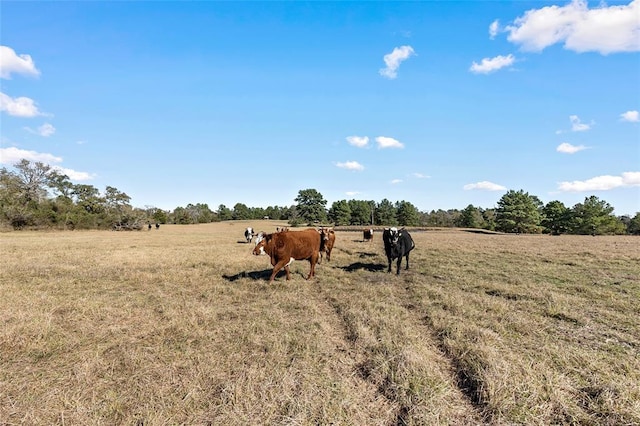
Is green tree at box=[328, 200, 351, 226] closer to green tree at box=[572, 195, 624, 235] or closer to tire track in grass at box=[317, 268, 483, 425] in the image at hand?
green tree at box=[572, 195, 624, 235]

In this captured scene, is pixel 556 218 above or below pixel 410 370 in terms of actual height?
above

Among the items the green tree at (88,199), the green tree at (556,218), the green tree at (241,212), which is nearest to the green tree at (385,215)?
the green tree at (556,218)

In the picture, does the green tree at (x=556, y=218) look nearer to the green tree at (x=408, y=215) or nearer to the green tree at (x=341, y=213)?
the green tree at (x=408, y=215)

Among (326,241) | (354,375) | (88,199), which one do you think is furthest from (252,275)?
(88,199)

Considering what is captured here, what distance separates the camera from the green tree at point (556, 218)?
63.7 metres

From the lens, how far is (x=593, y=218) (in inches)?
2355

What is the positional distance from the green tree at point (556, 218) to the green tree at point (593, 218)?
1.32 metres

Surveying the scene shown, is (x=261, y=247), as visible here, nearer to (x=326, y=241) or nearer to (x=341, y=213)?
(x=326, y=241)

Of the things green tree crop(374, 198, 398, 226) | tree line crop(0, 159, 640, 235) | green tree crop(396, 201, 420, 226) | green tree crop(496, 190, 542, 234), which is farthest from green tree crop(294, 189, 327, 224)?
green tree crop(496, 190, 542, 234)

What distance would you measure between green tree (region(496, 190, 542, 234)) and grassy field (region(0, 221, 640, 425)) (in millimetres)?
63087

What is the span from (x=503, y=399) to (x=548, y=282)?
31.2 feet

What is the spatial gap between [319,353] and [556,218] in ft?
256

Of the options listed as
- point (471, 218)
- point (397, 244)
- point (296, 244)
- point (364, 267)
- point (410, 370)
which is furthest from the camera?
point (471, 218)

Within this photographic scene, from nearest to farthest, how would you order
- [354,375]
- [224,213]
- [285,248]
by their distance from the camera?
[354,375]
[285,248]
[224,213]
